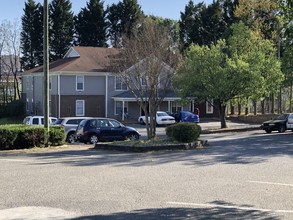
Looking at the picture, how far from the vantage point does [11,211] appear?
788 cm

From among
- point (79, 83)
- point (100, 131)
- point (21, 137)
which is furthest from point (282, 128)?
point (79, 83)

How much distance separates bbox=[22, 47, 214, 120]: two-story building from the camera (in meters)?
49.4

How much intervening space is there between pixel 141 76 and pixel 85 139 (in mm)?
4954

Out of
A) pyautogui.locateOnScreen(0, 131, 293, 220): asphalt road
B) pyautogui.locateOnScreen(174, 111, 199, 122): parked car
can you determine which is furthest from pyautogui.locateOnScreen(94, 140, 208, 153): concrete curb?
pyautogui.locateOnScreen(174, 111, 199, 122): parked car

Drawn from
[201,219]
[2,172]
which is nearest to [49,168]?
[2,172]

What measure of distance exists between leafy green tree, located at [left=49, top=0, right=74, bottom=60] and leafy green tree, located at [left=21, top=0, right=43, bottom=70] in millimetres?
1856

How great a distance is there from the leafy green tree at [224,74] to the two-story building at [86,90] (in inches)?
406

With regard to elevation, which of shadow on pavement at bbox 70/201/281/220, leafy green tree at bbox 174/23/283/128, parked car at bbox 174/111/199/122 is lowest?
shadow on pavement at bbox 70/201/281/220

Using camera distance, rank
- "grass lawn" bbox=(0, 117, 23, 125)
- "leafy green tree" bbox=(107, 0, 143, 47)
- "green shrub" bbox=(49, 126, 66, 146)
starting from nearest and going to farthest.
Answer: "green shrub" bbox=(49, 126, 66, 146) < "grass lawn" bbox=(0, 117, 23, 125) < "leafy green tree" bbox=(107, 0, 143, 47)

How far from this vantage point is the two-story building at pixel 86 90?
49.4 m

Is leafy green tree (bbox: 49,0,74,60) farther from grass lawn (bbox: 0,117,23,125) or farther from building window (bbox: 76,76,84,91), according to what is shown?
building window (bbox: 76,76,84,91)

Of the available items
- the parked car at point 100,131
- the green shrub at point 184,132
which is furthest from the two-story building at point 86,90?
the green shrub at point 184,132

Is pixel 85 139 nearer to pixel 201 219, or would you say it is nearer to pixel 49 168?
pixel 49 168

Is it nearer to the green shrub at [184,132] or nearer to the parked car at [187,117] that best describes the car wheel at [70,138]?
the green shrub at [184,132]
